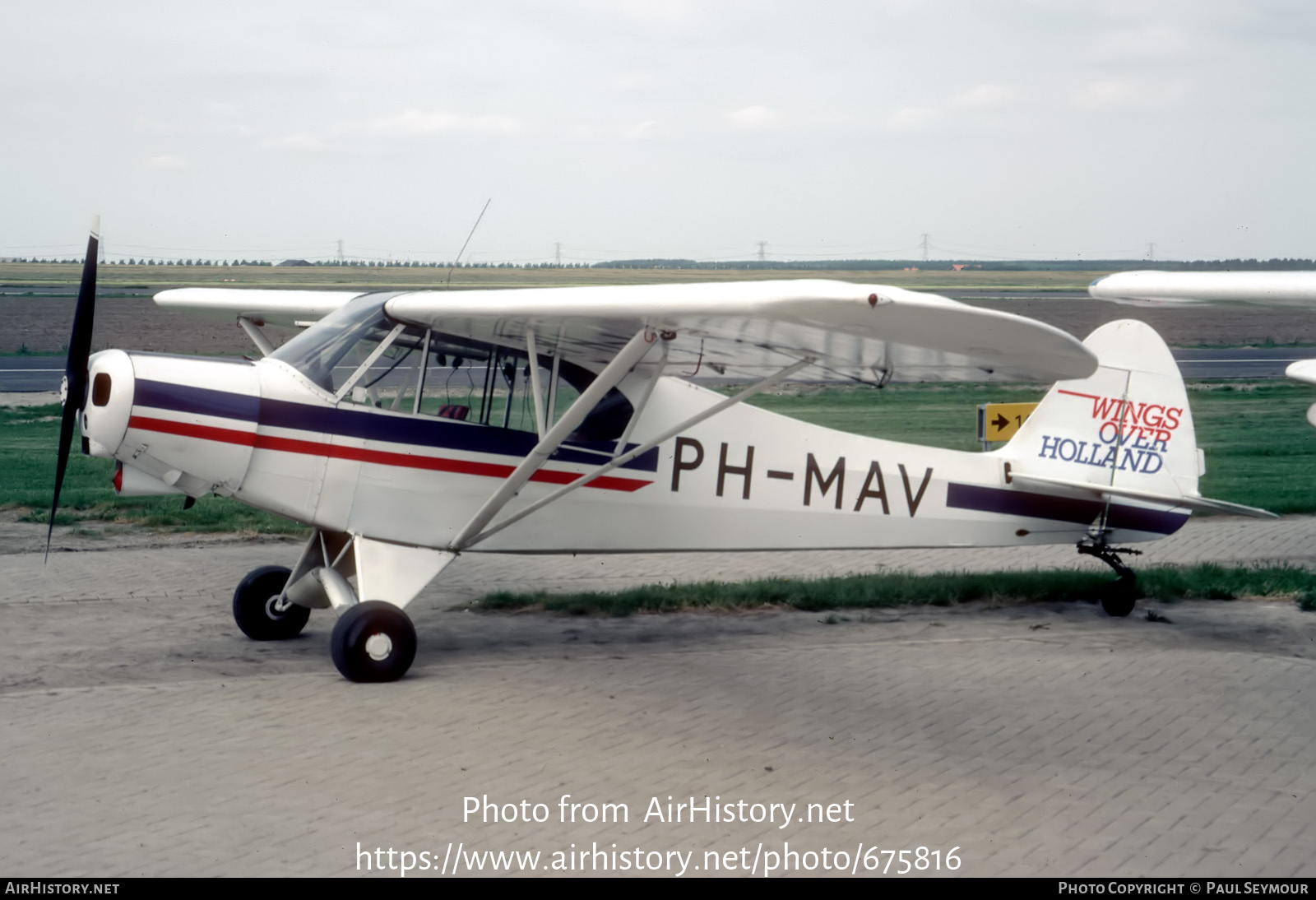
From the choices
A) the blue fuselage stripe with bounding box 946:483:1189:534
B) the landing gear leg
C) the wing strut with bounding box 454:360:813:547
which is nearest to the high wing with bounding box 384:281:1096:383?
the wing strut with bounding box 454:360:813:547

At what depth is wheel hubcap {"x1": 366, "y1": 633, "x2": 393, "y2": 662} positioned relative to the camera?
24.3ft

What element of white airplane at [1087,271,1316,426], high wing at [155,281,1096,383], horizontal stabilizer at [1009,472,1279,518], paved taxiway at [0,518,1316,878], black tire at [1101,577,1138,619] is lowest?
paved taxiway at [0,518,1316,878]

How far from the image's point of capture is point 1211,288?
7.16 m

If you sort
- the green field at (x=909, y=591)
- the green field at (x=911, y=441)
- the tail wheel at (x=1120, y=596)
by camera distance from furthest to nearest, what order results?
the green field at (x=911, y=441), the green field at (x=909, y=591), the tail wheel at (x=1120, y=596)

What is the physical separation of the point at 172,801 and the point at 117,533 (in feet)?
27.0

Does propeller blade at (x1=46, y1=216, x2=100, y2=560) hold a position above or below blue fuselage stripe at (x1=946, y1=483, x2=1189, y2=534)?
above

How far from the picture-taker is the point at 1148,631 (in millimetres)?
9141

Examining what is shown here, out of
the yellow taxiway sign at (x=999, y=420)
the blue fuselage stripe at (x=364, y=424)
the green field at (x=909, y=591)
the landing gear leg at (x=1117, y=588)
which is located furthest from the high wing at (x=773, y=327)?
the yellow taxiway sign at (x=999, y=420)

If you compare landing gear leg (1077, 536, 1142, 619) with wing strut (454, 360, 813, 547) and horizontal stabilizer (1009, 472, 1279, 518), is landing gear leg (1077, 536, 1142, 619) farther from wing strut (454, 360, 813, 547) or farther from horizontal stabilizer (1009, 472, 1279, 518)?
wing strut (454, 360, 813, 547)

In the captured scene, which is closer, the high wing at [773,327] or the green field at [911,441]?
the high wing at [773,327]

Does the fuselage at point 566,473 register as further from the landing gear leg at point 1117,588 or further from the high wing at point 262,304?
the high wing at point 262,304

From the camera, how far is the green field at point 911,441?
13773 millimetres

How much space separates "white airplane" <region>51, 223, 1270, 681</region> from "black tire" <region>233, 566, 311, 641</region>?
2 cm

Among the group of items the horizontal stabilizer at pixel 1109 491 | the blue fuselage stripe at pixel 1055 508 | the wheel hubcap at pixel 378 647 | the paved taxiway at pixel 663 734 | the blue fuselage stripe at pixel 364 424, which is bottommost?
the paved taxiway at pixel 663 734
